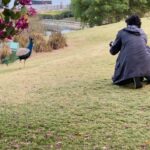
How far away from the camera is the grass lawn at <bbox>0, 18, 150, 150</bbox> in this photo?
5.15m

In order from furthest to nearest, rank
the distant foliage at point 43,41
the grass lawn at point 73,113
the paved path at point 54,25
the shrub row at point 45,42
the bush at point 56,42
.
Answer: the paved path at point 54,25, the bush at point 56,42, the shrub row at point 45,42, the distant foliage at point 43,41, the grass lawn at point 73,113

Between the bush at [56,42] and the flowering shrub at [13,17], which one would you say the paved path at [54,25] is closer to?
the bush at [56,42]

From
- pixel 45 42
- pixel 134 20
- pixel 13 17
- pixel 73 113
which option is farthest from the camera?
pixel 45 42

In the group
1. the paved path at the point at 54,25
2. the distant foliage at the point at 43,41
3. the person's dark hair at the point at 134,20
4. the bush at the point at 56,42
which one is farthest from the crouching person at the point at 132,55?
the paved path at the point at 54,25

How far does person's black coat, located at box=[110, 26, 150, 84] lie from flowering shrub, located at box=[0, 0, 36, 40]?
10.3 ft

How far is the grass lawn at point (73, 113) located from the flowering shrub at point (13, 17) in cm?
126

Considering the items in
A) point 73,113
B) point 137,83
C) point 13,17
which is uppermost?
point 13,17

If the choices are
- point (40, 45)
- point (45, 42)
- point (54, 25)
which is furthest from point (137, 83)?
point (54, 25)

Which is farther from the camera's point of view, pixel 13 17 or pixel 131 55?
pixel 131 55

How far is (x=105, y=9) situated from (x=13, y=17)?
32656 millimetres

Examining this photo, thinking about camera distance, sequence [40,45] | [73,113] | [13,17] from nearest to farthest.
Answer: [13,17]
[73,113]
[40,45]

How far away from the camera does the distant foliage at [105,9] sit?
122 ft

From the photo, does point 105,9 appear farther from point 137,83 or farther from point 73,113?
point 73,113

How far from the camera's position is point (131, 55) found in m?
7.62
